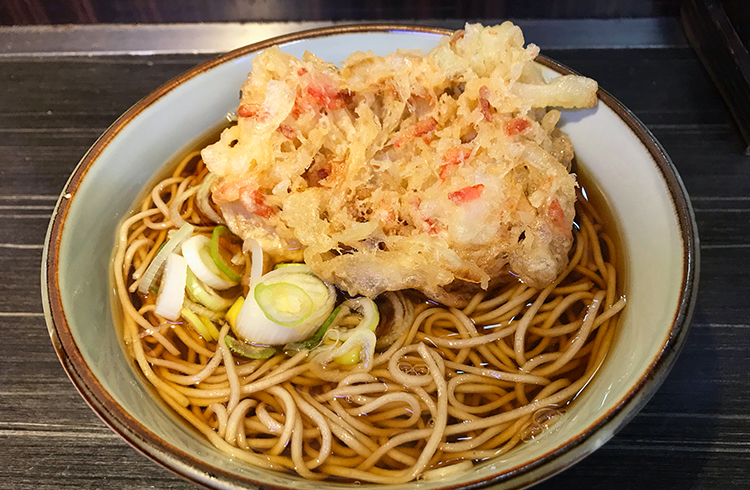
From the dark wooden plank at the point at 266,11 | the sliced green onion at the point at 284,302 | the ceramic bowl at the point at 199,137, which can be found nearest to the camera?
the ceramic bowl at the point at 199,137

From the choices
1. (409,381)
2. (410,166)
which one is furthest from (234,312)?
(410,166)

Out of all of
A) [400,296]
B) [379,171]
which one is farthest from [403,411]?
[379,171]

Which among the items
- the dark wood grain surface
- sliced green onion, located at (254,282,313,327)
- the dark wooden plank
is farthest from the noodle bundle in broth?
the dark wooden plank

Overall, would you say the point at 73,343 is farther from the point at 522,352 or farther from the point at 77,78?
the point at 77,78

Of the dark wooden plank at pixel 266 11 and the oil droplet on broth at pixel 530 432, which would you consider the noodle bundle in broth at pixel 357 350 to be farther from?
the dark wooden plank at pixel 266 11

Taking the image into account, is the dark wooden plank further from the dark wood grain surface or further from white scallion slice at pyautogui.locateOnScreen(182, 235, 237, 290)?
white scallion slice at pyautogui.locateOnScreen(182, 235, 237, 290)

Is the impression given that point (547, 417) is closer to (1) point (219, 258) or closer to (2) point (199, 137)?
(1) point (219, 258)

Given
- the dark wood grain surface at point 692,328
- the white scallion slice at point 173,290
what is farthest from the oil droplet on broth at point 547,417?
the white scallion slice at point 173,290
